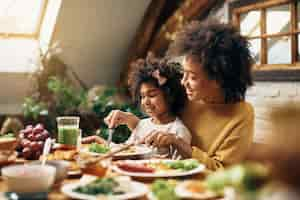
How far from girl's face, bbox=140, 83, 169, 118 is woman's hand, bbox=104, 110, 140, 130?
0.11m

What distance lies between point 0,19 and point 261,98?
223cm

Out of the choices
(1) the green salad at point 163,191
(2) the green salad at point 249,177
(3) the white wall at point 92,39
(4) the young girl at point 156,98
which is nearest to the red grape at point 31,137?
(4) the young girl at point 156,98

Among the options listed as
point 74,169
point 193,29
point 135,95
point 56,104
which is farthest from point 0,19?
point 74,169

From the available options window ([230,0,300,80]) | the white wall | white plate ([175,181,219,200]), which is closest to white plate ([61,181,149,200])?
white plate ([175,181,219,200])

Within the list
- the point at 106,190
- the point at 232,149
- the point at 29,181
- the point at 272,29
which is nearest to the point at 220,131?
the point at 232,149

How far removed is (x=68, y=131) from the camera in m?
2.17

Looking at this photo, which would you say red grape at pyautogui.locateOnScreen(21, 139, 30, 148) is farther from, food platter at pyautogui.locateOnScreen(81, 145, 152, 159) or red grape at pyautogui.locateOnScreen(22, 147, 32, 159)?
food platter at pyautogui.locateOnScreen(81, 145, 152, 159)

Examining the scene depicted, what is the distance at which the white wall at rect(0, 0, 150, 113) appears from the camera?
4051 mm

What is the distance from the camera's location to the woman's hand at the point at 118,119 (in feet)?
7.71

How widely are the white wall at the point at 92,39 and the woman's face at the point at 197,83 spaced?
6.41 ft

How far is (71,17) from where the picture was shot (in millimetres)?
4027

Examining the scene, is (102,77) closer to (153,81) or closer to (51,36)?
(51,36)

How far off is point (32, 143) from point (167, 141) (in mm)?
501

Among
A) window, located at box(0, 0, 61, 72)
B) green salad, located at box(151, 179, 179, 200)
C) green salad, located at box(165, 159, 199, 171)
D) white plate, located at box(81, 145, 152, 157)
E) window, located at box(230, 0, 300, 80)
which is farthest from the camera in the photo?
window, located at box(0, 0, 61, 72)
